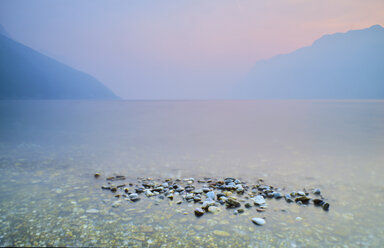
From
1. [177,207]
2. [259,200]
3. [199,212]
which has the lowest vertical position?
[177,207]

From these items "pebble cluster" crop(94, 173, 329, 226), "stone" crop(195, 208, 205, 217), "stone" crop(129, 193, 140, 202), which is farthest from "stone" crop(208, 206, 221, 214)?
"stone" crop(129, 193, 140, 202)

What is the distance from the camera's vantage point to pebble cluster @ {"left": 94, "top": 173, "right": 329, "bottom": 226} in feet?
18.6

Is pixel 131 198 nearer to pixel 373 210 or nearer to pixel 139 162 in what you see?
pixel 139 162

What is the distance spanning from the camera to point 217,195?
620cm

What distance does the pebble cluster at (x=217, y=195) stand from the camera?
566cm

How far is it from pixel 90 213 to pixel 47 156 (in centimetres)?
816

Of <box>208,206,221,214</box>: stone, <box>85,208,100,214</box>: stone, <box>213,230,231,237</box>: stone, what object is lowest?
<box>85,208,100,214</box>: stone

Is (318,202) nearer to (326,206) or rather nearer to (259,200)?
(326,206)

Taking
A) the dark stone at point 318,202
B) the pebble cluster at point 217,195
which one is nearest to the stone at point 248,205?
the pebble cluster at point 217,195

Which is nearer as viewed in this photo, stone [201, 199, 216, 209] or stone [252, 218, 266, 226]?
stone [252, 218, 266, 226]

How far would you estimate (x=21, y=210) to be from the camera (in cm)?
540

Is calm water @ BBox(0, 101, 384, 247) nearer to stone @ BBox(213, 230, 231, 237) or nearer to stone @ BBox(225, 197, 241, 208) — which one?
stone @ BBox(213, 230, 231, 237)

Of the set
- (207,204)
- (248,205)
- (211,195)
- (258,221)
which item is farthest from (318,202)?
(207,204)

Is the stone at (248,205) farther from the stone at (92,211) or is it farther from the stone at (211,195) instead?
the stone at (92,211)
